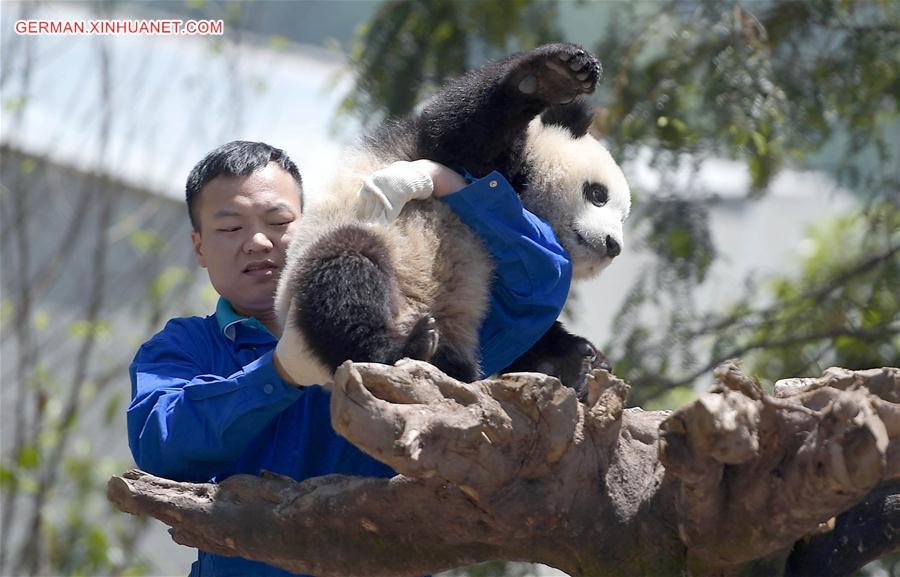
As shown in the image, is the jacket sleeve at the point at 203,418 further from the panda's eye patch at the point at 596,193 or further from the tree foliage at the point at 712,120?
the tree foliage at the point at 712,120

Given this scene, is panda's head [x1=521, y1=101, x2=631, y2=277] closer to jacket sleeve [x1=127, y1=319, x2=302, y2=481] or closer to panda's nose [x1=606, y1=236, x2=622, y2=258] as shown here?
panda's nose [x1=606, y1=236, x2=622, y2=258]

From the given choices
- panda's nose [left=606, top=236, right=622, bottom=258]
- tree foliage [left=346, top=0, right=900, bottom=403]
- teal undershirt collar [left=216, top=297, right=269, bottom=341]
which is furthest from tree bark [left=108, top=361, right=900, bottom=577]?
tree foliage [left=346, top=0, right=900, bottom=403]

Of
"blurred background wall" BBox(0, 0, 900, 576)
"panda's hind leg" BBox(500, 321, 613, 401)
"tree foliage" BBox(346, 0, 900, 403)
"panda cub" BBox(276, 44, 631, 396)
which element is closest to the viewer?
"panda cub" BBox(276, 44, 631, 396)

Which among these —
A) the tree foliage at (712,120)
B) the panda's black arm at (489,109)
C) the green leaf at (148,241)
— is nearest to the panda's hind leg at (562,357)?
the panda's black arm at (489,109)

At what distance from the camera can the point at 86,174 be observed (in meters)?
5.63

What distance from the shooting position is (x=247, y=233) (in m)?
2.33

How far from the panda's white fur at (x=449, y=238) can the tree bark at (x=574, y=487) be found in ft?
0.95

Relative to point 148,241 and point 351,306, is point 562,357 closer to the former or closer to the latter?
point 351,306

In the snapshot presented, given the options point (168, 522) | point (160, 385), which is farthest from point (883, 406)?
point (160, 385)

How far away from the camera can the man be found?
1947mm

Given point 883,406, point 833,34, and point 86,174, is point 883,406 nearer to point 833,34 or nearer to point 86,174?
point 833,34

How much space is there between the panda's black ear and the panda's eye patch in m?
0.17

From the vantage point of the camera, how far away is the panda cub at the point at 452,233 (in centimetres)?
203

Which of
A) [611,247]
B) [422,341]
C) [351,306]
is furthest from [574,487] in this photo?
[611,247]
